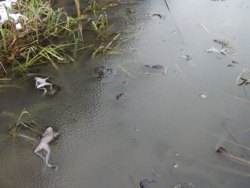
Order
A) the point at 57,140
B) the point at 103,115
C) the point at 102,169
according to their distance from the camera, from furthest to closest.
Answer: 1. the point at 103,115
2. the point at 57,140
3. the point at 102,169

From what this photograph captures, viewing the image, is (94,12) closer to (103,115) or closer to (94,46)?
(94,46)

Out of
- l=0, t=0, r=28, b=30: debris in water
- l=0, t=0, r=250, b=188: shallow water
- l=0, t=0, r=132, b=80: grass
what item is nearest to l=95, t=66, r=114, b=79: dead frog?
l=0, t=0, r=250, b=188: shallow water

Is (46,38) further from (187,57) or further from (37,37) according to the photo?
(187,57)

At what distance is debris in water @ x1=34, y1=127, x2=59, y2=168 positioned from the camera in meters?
1.89

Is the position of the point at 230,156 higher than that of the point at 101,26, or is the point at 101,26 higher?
the point at 101,26

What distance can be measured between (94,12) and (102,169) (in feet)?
5.43

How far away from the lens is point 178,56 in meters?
2.60

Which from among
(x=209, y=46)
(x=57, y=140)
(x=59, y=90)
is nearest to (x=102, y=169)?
(x=57, y=140)

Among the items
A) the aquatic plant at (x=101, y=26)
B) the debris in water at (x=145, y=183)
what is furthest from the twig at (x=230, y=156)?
the aquatic plant at (x=101, y=26)

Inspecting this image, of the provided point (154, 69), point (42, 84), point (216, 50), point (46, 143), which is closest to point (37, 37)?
point (42, 84)

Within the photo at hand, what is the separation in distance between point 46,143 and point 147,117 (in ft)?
1.90

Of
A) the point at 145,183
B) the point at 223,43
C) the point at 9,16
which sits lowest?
the point at 145,183

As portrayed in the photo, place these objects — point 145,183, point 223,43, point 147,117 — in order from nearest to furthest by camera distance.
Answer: point 145,183 → point 147,117 → point 223,43

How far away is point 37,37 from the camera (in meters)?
2.71
